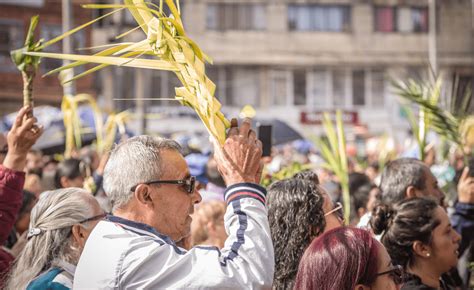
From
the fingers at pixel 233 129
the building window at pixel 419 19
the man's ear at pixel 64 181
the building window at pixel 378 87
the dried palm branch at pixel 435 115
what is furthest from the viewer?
the building window at pixel 419 19

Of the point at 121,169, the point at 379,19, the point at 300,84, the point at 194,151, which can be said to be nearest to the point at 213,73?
the point at 300,84

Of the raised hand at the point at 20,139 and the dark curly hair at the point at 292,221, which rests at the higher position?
the raised hand at the point at 20,139

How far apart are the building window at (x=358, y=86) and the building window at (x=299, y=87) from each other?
7.26 feet

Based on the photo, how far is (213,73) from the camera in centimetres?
4053

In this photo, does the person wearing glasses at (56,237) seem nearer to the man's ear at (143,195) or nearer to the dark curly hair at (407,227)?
the man's ear at (143,195)

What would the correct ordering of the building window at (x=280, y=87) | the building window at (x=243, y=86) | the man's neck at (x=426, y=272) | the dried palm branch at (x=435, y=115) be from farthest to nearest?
the building window at (x=280, y=87)
the building window at (x=243, y=86)
the dried palm branch at (x=435, y=115)
the man's neck at (x=426, y=272)

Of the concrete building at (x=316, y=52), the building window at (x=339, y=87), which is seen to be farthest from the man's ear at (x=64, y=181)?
the building window at (x=339, y=87)

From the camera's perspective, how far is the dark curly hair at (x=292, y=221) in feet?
13.9

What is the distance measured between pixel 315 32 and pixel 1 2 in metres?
13.4

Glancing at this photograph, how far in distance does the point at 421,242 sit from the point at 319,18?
3697 cm

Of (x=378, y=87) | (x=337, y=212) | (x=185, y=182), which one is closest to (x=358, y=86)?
(x=378, y=87)

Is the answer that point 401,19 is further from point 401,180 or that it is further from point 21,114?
point 21,114

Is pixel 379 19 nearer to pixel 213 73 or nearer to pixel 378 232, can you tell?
pixel 213 73

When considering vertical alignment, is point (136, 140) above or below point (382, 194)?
above
